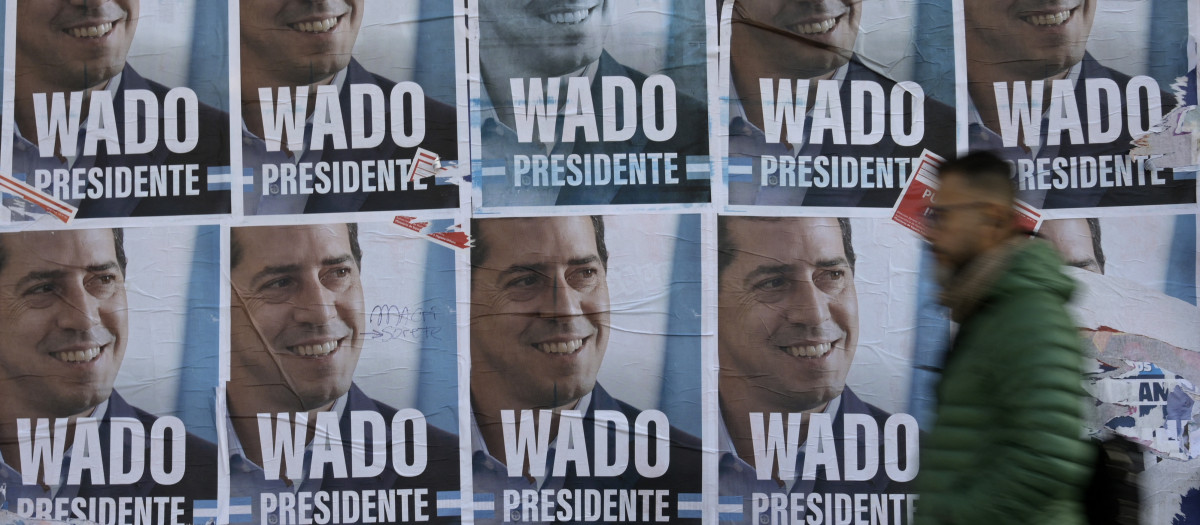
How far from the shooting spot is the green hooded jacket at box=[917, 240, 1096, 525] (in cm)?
149

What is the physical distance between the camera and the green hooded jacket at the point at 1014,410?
4.88 feet

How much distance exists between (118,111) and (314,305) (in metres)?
1.17

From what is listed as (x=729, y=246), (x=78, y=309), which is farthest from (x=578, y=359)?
(x=78, y=309)

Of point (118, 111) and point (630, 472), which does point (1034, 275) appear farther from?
point (118, 111)

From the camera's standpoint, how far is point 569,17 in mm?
3666

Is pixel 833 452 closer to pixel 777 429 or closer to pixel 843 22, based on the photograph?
pixel 777 429

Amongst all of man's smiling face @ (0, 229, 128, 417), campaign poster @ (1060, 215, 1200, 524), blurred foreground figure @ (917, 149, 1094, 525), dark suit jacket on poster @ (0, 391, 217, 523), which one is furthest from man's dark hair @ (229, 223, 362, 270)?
campaign poster @ (1060, 215, 1200, 524)

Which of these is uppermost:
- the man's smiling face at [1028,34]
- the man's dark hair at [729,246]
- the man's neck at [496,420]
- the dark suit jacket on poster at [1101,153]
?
the man's smiling face at [1028,34]

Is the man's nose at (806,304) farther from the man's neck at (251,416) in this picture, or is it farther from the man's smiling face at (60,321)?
the man's smiling face at (60,321)

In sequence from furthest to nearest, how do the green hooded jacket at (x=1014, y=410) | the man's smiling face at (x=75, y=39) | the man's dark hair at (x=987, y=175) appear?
the man's smiling face at (x=75, y=39), the man's dark hair at (x=987, y=175), the green hooded jacket at (x=1014, y=410)

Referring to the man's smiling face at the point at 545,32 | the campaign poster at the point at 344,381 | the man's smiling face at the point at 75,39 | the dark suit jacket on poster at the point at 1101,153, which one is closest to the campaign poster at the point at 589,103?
the man's smiling face at the point at 545,32

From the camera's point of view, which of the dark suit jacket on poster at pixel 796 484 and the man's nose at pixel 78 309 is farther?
the man's nose at pixel 78 309

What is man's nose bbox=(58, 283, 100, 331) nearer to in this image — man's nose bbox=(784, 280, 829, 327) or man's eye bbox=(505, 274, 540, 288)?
man's eye bbox=(505, 274, 540, 288)

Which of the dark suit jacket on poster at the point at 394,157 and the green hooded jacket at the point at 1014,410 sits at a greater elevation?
the dark suit jacket on poster at the point at 394,157
